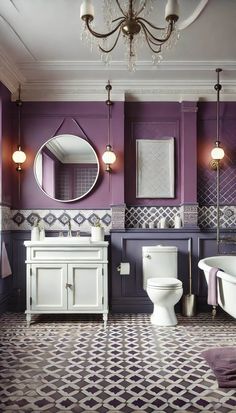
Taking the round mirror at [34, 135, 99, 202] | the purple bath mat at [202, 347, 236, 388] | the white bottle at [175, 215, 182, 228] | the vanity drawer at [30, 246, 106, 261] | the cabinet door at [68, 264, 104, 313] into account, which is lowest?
the purple bath mat at [202, 347, 236, 388]

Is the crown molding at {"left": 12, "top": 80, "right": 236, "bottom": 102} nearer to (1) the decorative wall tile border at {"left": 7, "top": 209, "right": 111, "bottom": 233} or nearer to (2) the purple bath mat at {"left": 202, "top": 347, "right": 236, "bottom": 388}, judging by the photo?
(1) the decorative wall tile border at {"left": 7, "top": 209, "right": 111, "bottom": 233}

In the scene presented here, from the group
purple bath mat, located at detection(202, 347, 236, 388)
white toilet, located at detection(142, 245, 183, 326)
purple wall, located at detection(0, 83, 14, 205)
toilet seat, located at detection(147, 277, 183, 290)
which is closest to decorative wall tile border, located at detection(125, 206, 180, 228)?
white toilet, located at detection(142, 245, 183, 326)

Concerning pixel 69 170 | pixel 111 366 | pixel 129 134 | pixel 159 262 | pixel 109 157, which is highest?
pixel 129 134

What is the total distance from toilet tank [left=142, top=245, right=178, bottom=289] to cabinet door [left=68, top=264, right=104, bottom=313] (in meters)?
0.57

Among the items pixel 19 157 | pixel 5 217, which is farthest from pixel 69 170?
pixel 5 217

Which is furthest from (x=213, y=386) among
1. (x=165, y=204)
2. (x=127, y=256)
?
(x=165, y=204)

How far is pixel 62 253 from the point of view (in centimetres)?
371

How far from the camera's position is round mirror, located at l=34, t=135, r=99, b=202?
4.27m

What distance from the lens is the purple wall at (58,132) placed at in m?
4.31

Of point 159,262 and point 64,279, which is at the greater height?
point 159,262

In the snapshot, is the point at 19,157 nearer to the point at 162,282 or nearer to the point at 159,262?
the point at 159,262

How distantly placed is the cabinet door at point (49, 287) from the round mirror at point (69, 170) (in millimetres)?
930

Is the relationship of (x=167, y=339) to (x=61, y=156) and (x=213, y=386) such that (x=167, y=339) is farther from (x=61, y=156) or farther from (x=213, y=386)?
(x=61, y=156)

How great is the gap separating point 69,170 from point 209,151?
1.70 metres
